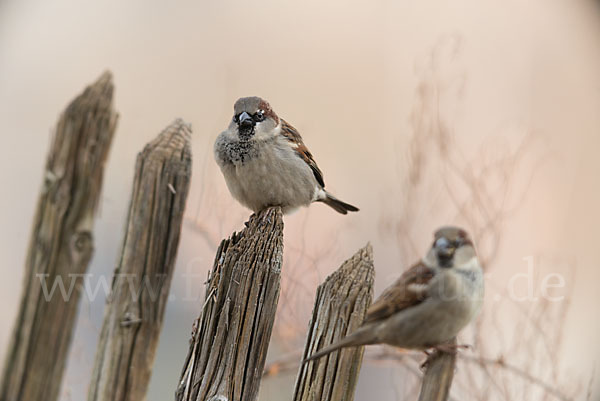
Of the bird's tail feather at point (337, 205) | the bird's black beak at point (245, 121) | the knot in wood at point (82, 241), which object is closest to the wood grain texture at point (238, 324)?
the knot in wood at point (82, 241)

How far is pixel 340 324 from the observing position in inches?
69.5

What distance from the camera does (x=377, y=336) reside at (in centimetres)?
172

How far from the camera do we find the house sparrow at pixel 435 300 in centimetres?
175

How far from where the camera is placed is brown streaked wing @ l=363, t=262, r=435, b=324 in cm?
179

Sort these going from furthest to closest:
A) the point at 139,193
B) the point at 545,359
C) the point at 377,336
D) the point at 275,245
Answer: the point at 545,359 → the point at 139,193 → the point at 275,245 → the point at 377,336

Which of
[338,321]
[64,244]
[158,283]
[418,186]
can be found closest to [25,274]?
[64,244]

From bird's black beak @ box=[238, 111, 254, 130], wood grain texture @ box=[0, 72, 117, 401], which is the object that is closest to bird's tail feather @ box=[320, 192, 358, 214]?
bird's black beak @ box=[238, 111, 254, 130]

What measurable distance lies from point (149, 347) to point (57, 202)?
0.61m

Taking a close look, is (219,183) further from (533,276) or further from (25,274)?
(533,276)

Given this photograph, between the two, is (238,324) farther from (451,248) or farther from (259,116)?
(259,116)

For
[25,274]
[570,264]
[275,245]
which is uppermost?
[570,264]

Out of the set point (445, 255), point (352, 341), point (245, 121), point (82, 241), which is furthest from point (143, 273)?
point (445, 255)

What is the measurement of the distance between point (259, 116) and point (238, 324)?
117cm

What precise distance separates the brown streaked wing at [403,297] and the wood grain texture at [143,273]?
2.88 feet
